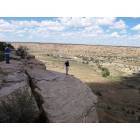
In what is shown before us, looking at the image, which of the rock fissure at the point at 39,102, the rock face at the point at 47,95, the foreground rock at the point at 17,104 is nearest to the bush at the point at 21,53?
the rock face at the point at 47,95

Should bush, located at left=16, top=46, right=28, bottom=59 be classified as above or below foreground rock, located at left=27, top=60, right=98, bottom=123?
above

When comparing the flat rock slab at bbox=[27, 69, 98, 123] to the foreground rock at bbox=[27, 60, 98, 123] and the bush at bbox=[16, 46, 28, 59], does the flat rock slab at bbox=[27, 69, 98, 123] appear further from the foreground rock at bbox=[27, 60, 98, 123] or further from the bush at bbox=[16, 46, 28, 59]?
the bush at bbox=[16, 46, 28, 59]

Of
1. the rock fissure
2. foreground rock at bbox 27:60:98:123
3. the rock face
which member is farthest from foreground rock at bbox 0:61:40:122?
foreground rock at bbox 27:60:98:123

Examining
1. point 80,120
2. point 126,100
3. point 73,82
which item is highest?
point 73,82

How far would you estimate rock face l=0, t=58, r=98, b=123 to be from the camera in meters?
20.0

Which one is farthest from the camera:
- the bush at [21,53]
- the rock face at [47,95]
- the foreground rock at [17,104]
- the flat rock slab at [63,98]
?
the bush at [21,53]

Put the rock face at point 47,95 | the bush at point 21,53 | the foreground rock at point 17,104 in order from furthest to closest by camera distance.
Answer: the bush at point 21,53, the rock face at point 47,95, the foreground rock at point 17,104

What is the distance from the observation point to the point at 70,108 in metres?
21.1

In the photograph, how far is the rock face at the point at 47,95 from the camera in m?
A: 20.0

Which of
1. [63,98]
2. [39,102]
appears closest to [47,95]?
[39,102]

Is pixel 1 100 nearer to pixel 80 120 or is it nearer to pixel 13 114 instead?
pixel 13 114

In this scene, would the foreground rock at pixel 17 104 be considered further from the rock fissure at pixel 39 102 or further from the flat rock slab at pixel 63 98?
the flat rock slab at pixel 63 98

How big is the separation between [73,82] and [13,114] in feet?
16.3
